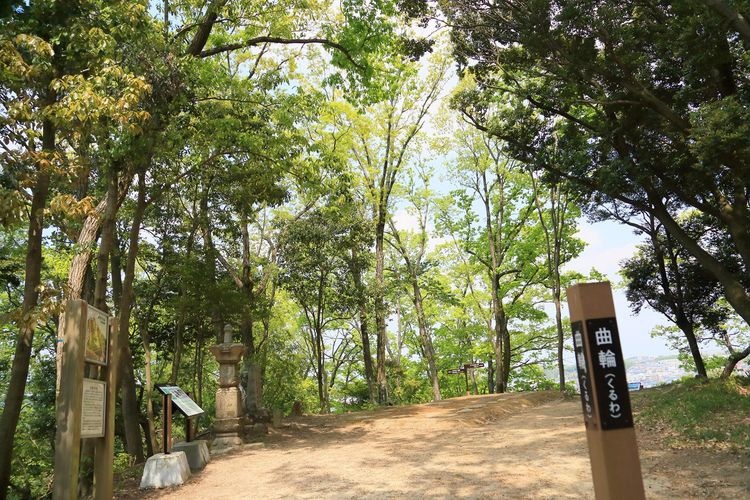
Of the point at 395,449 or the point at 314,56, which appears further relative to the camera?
the point at 314,56

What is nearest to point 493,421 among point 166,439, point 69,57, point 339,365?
point 166,439

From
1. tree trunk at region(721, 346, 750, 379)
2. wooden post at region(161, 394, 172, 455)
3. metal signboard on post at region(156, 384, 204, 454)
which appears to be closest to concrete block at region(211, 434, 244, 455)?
metal signboard on post at region(156, 384, 204, 454)

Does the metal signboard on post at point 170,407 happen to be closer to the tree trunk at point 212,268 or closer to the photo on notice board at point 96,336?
the photo on notice board at point 96,336

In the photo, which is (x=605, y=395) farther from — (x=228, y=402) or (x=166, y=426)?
(x=228, y=402)

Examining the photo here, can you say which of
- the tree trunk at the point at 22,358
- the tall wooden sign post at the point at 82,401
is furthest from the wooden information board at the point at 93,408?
the tree trunk at the point at 22,358

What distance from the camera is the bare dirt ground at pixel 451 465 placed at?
5387 millimetres

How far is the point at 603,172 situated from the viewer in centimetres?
1001

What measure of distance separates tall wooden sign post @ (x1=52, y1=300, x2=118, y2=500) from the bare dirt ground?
167 centimetres

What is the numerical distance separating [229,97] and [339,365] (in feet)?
68.3

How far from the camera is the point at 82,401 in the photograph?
4.38 metres

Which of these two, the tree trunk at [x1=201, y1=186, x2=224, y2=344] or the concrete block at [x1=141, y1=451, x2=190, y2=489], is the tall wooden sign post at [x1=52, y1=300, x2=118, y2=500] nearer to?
the concrete block at [x1=141, y1=451, x2=190, y2=489]

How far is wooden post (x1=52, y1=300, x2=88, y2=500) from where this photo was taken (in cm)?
420

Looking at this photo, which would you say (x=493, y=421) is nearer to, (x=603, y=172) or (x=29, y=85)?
(x=603, y=172)

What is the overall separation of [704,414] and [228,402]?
8119 mm
